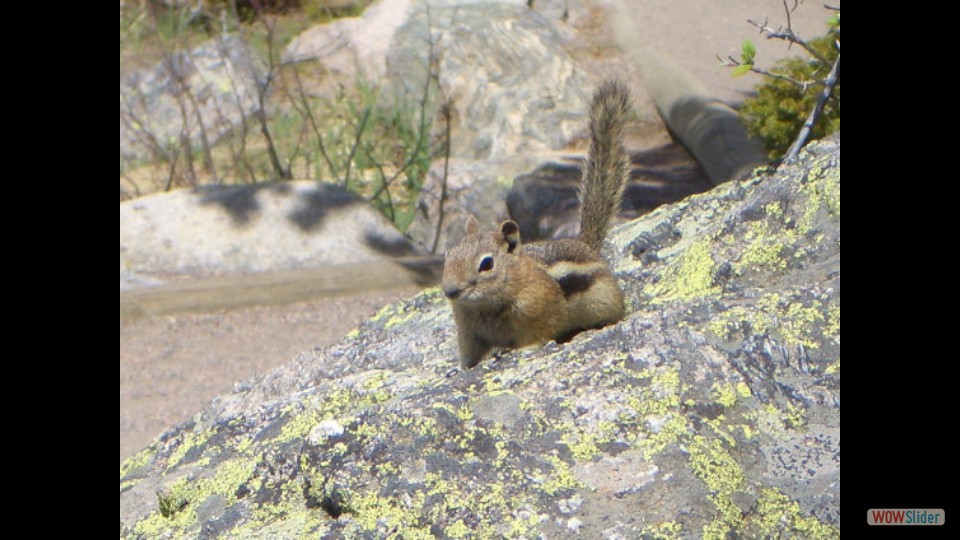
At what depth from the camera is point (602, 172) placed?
3.40 m

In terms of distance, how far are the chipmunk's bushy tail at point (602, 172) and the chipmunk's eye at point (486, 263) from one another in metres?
0.41

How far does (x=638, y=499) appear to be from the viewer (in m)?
1.71

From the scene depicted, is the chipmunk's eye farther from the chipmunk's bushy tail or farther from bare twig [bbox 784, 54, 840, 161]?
bare twig [bbox 784, 54, 840, 161]

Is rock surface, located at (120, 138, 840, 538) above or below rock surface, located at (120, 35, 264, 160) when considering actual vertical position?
below

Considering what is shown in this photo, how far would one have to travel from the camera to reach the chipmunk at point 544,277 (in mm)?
2871

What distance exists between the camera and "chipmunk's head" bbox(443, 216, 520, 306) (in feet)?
9.72

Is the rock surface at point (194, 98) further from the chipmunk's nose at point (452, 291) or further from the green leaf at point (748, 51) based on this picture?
the chipmunk's nose at point (452, 291)

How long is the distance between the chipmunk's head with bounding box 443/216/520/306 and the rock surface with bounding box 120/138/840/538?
57 cm

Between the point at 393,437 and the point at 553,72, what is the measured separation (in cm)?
873

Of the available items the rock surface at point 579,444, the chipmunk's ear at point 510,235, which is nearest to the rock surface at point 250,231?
the chipmunk's ear at point 510,235

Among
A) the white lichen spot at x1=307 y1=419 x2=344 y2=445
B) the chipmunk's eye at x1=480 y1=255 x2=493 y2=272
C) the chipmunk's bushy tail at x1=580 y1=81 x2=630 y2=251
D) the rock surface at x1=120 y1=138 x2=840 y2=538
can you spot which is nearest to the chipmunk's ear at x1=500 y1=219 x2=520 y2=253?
the chipmunk's eye at x1=480 y1=255 x2=493 y2=272

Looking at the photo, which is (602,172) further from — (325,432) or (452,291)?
(325,432)
